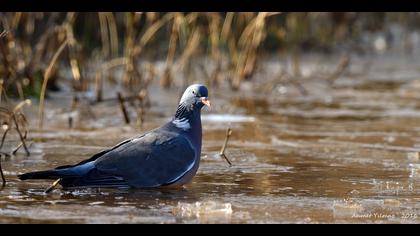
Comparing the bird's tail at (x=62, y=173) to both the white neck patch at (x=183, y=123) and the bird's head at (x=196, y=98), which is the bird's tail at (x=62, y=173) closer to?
the white neck patch at (x=183, y=123)

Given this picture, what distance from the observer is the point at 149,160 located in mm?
5902

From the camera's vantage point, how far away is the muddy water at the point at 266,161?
5137 millimetres

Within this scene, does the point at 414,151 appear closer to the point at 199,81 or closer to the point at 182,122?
the point at 182,122

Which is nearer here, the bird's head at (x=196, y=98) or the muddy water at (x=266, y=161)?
the muddy water at (x=266, y=161)

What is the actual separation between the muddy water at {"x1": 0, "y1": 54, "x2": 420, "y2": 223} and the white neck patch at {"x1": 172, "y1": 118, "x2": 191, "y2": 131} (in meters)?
0.37

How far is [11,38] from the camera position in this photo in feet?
30.9

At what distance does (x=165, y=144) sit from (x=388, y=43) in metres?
10.2

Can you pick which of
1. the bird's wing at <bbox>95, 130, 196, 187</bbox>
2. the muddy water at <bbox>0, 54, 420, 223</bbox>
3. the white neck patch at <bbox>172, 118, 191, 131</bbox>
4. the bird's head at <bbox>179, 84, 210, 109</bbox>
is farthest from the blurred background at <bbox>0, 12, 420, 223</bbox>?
the bird's head at <bbox>179, 84, 210, 109</bbox>

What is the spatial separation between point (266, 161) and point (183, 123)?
3.77 feet

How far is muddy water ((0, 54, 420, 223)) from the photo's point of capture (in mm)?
5137

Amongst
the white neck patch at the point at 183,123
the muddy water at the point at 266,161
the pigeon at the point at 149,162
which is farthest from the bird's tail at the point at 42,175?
the white neck patch at the point at 183,123

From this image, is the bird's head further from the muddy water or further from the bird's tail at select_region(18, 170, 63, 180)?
the bird's tail at select_region(18, 170, 63, 180)

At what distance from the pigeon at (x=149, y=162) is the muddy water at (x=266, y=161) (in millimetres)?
80
